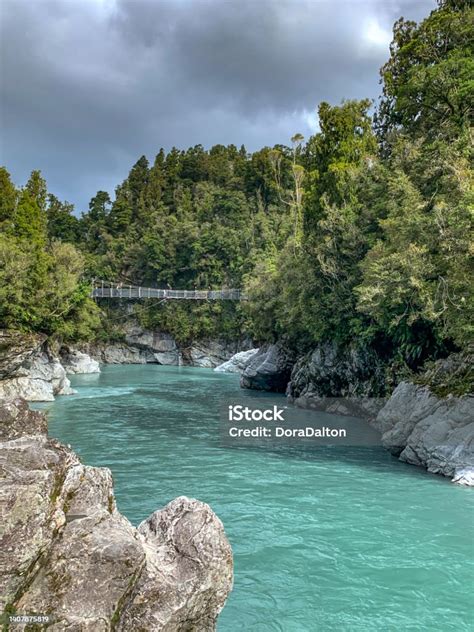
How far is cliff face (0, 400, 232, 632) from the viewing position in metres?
3.14

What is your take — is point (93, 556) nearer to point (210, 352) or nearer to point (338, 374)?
point (338, 374)

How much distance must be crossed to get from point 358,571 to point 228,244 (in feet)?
153

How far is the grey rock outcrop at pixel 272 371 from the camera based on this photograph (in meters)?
27.7

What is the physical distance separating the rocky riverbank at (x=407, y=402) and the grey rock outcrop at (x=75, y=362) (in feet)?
63.0

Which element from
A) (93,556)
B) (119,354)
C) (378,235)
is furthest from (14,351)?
(119,354)

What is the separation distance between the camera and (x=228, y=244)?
169 feet

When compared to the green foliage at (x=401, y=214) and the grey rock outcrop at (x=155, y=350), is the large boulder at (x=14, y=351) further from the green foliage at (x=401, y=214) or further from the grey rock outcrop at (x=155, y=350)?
the grey rock outcrop at (x=155, y=350)

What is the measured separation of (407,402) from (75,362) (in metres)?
28.6

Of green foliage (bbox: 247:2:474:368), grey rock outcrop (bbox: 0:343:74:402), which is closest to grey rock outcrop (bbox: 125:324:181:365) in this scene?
grey rock outcrop (bbox: 0:343:74:402)

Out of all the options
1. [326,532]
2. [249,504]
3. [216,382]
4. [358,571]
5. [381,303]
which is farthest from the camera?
[216,382]

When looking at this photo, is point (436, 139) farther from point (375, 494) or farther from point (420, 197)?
point (375, 494)

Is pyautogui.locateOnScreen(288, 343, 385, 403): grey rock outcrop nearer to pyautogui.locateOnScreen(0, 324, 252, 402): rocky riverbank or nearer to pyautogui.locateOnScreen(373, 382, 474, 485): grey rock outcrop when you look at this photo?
pyautogui.locateOnScreen(373, 382, 474, 485): grey rock outcrop

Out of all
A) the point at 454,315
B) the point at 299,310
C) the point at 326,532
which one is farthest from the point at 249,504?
the point at 299,310

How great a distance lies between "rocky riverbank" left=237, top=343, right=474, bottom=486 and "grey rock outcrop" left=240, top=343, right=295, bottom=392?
392 cm
